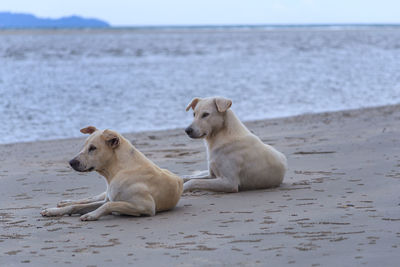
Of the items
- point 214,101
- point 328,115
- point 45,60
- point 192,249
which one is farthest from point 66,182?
point 45,60

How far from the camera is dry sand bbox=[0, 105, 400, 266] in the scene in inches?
192

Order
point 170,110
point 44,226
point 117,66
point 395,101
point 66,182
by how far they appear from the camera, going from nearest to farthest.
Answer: point 44,226 → point 66,182 → point 170,110 → point 395,101 → point 117,66

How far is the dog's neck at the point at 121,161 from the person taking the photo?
6.62 meters

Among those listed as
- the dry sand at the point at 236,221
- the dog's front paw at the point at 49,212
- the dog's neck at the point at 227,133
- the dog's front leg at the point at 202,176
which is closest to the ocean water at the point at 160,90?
the dry sand at the point at 236,221

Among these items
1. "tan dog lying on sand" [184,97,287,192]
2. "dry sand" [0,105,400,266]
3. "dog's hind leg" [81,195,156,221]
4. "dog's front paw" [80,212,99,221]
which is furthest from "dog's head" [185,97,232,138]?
"dog's front paw" [80,212,99,221]

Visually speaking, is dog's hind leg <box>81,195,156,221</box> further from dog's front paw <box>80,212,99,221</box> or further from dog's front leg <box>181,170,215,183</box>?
dog's front leg <box>181,170,215,183</box>

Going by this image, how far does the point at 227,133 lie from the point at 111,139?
1913 mm

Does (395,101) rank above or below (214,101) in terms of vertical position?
below

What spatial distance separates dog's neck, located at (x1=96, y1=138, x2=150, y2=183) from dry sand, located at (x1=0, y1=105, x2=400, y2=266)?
462mm

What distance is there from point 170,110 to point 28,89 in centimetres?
956

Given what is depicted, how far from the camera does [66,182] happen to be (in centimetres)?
888

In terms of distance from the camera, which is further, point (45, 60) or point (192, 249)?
point (45, 60)

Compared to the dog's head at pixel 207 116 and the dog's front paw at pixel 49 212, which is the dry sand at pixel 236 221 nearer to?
the dog's front paw at pixel 49 212

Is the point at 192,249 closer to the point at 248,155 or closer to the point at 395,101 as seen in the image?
the point at 248,155
